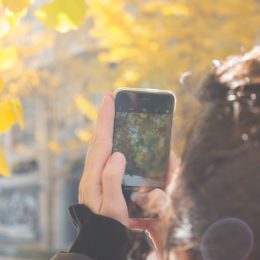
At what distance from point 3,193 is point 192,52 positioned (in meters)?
18.6

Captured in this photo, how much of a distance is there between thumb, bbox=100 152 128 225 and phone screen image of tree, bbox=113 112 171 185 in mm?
34

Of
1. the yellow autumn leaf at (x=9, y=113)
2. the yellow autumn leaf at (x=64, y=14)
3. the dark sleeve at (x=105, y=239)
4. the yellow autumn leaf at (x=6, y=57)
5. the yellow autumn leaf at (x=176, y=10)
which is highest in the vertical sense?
the yellow autumn leaf at (x=176, y=10)

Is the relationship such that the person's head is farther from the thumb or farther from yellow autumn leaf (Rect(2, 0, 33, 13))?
yellow autumn leaf (Rect(2, 0, 33, 13))

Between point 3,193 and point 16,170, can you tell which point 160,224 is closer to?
point 16,170

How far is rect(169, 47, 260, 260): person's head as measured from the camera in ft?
2.74

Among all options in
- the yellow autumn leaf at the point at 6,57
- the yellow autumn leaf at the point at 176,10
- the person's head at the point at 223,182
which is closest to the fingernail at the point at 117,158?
the person's head at the point at 223,182

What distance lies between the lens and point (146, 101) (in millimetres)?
1207

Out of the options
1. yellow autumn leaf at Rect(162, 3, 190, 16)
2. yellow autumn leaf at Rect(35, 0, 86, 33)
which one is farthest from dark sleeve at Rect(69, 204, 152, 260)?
yellow autumn leaf at Rect(162, 3, 190, 16)

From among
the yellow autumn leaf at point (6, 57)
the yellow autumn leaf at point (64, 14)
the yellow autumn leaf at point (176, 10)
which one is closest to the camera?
the yellow autumn leaf at point (64, 14)

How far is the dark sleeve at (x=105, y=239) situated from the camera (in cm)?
98

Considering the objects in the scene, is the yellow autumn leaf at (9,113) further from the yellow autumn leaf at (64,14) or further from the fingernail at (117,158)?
the fingernail at (117,158)

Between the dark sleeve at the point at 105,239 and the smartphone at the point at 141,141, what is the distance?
4 centimetres

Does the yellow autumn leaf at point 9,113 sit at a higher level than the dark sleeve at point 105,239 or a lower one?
higher

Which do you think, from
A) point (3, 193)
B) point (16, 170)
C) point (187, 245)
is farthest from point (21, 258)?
point (187, 245)
